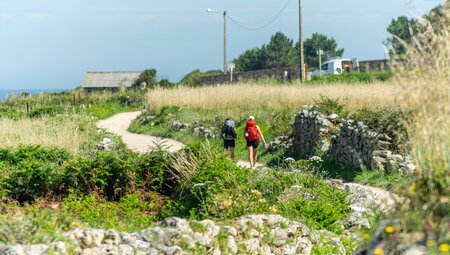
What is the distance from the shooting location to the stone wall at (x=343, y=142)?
17.7 meters

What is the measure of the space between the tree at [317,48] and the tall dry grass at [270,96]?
50874 mm

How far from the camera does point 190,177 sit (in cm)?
1363

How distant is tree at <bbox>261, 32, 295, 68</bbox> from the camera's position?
90.4 m

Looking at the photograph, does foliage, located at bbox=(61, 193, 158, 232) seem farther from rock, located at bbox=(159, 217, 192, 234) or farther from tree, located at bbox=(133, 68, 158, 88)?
tree, located at bbox=(133, 68, 158, 88)

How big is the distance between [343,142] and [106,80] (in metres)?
69.4

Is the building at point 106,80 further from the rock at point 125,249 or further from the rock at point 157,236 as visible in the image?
the rock at point 125,249

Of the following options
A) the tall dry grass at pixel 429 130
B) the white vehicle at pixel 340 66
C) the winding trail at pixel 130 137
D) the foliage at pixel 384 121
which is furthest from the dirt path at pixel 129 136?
the white vehicle at pixel 340 66

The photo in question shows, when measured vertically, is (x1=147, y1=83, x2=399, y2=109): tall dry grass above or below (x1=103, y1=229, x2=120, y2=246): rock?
Answer: above

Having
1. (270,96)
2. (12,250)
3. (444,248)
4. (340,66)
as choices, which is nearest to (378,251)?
(444,248)

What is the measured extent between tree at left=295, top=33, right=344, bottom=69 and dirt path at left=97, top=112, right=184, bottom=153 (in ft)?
154

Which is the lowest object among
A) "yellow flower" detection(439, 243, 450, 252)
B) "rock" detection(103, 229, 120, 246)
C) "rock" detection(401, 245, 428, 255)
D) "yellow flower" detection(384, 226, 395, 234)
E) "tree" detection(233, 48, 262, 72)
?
"rock" detection(103, 229, 120, 246)

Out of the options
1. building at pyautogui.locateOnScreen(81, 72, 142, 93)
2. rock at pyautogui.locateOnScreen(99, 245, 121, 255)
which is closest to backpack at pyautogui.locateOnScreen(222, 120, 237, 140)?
rock at pyautogui.locateOnScreen(99, 245, 121, 255)

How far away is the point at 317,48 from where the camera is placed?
296 feet

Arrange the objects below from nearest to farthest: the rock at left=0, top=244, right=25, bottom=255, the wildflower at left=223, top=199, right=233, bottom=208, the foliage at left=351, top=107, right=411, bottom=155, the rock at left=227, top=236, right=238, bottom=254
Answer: the rock at left=0, top=244, right=25, bottom=255, the rock at left=227, top=236, right=238, bottom=254, the wildflower at left=223, top=199, right=233, bottom=208, the foliage at left=351, top=107, right=411, bottom=155
